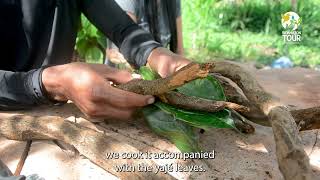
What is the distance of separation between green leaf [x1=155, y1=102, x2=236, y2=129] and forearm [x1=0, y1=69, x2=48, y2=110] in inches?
14.3

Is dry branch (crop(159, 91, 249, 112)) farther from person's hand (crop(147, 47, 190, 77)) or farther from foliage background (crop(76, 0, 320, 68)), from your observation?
foliage background (crop(76, 0, 320, 68))

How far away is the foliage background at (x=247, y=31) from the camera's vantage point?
3650mm

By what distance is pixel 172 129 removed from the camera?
98cm

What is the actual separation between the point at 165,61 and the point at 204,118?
1.24 ft

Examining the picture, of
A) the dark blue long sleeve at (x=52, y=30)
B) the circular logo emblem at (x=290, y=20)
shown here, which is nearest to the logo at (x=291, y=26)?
the circular logo emblem at (x=290, y=20)

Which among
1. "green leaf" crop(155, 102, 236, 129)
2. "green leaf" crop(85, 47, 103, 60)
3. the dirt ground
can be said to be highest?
"green leaf" crop(155, 102, 236, 129)

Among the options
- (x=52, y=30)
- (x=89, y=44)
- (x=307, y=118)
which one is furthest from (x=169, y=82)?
(x=89, y=44)

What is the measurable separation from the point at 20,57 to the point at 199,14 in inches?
117

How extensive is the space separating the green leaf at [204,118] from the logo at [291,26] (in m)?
3.07

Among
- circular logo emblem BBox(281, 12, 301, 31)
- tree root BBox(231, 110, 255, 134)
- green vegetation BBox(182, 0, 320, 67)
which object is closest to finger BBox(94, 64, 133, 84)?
tree root BBox(231, 110, 255, 134)

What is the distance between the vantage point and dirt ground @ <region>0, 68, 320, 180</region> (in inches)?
36.4

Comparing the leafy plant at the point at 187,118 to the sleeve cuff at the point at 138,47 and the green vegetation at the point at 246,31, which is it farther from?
the green vegetation at the point at 246,31

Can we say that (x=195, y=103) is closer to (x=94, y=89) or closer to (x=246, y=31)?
(x=94, y=89)

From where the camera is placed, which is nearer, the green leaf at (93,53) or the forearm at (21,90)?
the forearm at (21,90)
